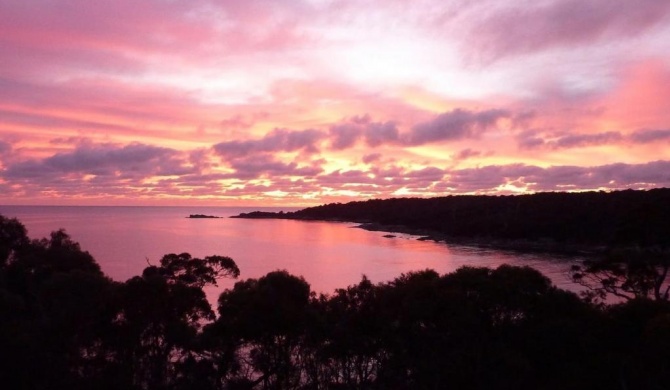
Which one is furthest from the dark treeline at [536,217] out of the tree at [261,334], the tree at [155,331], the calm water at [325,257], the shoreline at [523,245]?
the tree at [155,331]

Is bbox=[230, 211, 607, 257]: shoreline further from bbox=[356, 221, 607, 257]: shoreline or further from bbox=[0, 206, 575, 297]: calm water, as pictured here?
bbox=[0, 206, 575, 297]: calm water

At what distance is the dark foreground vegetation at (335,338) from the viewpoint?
17.9m

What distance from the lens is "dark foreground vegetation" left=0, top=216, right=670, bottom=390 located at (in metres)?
17.9

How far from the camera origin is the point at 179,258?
2630 centimetres

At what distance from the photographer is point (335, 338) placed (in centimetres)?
1877

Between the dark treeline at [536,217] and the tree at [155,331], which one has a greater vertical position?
the dark treeline at [536,217]

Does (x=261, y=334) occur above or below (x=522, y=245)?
above

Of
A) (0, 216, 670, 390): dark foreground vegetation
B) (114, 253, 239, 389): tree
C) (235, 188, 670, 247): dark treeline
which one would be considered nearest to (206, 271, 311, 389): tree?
(0, 216, 670, 390): dark foreground vegetation

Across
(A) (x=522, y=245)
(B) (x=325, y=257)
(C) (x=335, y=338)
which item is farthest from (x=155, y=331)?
(A) (x=522, y=245)

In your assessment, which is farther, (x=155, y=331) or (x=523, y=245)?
(x=523, y=245)

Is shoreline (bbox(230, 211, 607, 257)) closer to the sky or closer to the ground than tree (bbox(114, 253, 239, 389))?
closer to the ground

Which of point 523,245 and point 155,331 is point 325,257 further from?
point 155,331

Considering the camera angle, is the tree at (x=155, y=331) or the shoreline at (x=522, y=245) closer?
the tree at (x=155, y=331)

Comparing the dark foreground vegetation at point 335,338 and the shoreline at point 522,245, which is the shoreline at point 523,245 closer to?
the shoreline at point 522,245
